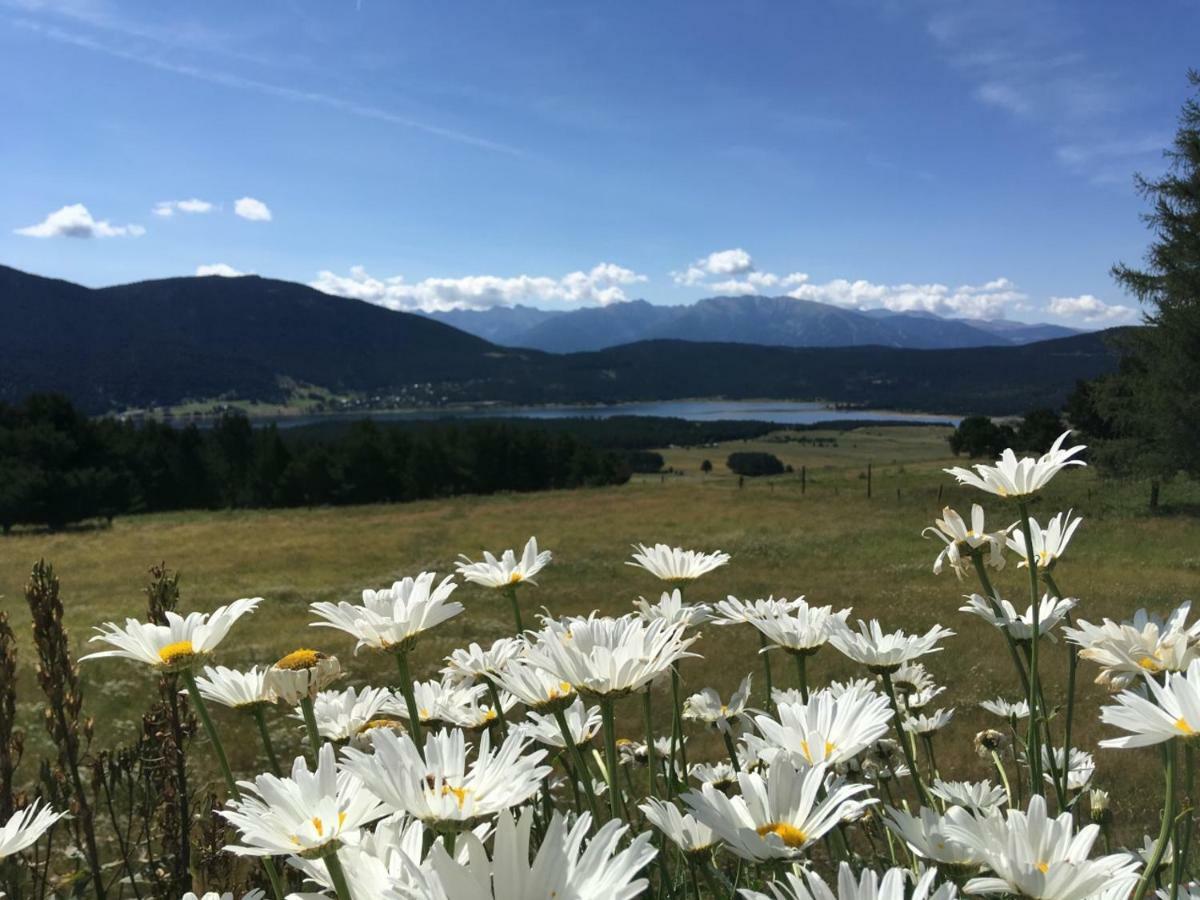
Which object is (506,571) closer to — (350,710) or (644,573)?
(350,710)

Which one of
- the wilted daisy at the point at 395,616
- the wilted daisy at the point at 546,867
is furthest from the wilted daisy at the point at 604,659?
the wilted daisy at the point at 546,867

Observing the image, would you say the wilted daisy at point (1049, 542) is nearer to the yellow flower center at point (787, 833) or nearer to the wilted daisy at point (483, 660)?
the yellow flower center at point (787, 833)

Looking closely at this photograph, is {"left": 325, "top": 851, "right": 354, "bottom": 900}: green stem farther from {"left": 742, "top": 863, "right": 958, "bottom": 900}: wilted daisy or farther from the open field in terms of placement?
the open field

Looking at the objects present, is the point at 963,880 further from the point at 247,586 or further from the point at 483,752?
the point at 247,586

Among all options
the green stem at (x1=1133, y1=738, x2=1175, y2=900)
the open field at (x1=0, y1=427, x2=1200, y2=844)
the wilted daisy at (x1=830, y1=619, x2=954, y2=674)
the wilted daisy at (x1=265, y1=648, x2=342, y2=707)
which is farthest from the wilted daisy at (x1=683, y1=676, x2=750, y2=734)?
the open field at (x1=0, y1=427, x2=1200, y2=844)

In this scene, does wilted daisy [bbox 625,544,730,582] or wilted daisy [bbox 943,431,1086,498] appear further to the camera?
wilted daisy [bbox 625,544,730,582]

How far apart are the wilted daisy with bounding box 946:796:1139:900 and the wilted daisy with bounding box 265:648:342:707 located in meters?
1.34

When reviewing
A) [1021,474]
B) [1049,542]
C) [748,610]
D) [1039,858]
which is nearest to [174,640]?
[748,610]

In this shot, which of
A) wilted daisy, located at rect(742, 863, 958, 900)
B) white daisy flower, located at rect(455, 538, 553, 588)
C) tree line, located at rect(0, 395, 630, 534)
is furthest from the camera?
tree line, located at rect(0, 395, 630, 534)

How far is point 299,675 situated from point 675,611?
0.95 m

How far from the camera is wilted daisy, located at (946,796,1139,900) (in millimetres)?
1101

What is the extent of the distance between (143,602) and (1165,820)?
22425mm

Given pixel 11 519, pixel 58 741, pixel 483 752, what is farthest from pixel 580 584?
pixel 11 519

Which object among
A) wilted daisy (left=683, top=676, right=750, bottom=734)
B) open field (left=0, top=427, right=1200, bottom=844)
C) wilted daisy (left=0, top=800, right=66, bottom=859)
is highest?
wilted daisy (left=0, top=800, right=66, bottom=859)
